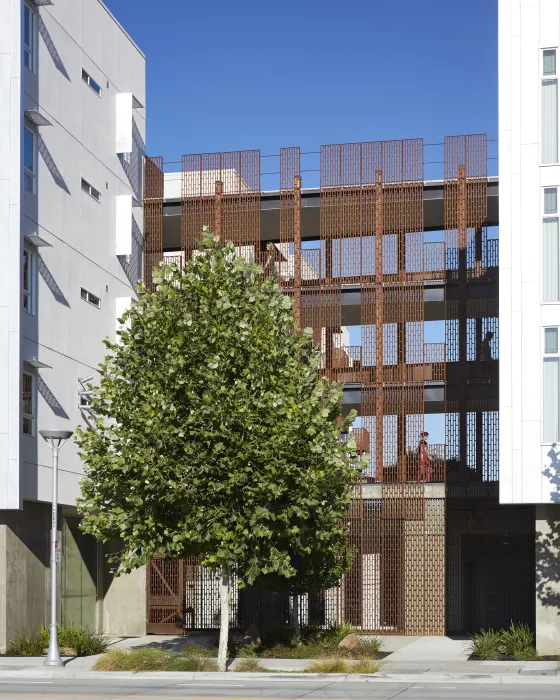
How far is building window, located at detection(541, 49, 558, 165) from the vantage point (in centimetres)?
2988

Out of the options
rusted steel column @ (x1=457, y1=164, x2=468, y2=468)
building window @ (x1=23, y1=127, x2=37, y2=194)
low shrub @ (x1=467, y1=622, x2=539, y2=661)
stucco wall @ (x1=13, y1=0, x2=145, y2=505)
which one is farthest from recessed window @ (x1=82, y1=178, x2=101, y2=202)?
low shrub @ (x1=467, y1=622, x2=539, y2=661)

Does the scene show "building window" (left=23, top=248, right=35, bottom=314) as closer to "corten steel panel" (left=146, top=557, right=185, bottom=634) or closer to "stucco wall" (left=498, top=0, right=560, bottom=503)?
"corten steel panel" (left=146, top=557, right=185, bottom=634)

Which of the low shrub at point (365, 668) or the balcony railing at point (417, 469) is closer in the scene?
the low shrub at point (365, 668)

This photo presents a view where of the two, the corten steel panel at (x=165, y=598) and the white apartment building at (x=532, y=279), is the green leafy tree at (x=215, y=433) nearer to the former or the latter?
the white apartment building at (x=532, y=279)

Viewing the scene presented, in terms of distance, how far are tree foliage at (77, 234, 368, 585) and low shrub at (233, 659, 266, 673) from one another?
1.77m

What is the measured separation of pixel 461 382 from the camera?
121ft

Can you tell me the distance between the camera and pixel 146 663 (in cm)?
2519

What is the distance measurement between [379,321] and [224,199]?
6776 mm

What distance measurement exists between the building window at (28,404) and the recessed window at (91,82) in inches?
411

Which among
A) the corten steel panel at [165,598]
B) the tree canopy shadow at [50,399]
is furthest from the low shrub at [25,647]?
the corten steel panel at [165,598]

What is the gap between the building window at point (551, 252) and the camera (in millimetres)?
29375

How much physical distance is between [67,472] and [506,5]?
58.2 ft

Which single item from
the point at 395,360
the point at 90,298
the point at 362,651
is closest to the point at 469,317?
the point at 395,360

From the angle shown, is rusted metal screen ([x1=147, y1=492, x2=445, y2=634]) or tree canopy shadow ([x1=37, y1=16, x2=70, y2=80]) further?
rusted metal screen ([x1=147, y1=492, x2=445, y2=634])
